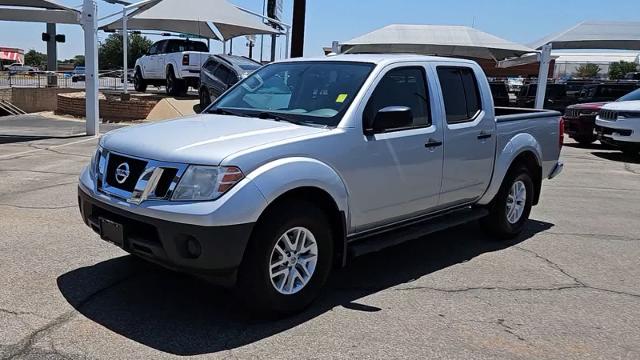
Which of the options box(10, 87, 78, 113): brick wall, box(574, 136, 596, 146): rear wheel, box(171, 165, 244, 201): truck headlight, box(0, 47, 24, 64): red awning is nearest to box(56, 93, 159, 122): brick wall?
box(10, 87, 78, 113): brick wall

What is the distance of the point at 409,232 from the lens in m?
4.91

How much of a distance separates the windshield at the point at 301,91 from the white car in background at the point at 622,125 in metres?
10.5

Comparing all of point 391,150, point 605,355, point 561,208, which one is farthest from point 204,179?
point 561,208

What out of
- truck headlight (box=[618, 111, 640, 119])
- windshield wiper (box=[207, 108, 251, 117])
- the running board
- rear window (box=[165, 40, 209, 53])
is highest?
rear window (box=[165, 40, 209, 53])

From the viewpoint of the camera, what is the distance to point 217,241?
11.6 feet

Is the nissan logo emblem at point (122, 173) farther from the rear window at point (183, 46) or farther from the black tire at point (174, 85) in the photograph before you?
the rear window at point (183, 46)

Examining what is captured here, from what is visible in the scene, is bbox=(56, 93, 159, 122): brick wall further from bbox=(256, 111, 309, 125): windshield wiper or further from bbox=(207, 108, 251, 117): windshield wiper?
bbox=(256, 111, 309, 125): windshield wiper

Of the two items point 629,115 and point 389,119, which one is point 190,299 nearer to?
point 389,119

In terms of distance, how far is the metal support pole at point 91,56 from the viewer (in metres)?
13.5

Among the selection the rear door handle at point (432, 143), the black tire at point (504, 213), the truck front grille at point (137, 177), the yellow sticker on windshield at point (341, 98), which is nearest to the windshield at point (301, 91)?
the yellow sticker on windshield at point (341, 98)

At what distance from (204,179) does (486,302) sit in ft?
7.76

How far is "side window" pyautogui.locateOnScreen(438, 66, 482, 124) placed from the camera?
531 cm

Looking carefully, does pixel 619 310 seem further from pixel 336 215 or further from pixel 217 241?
pixel 217 241

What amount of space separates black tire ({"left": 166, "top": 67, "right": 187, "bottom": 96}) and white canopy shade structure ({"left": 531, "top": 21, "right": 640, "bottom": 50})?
1521 centimetres
